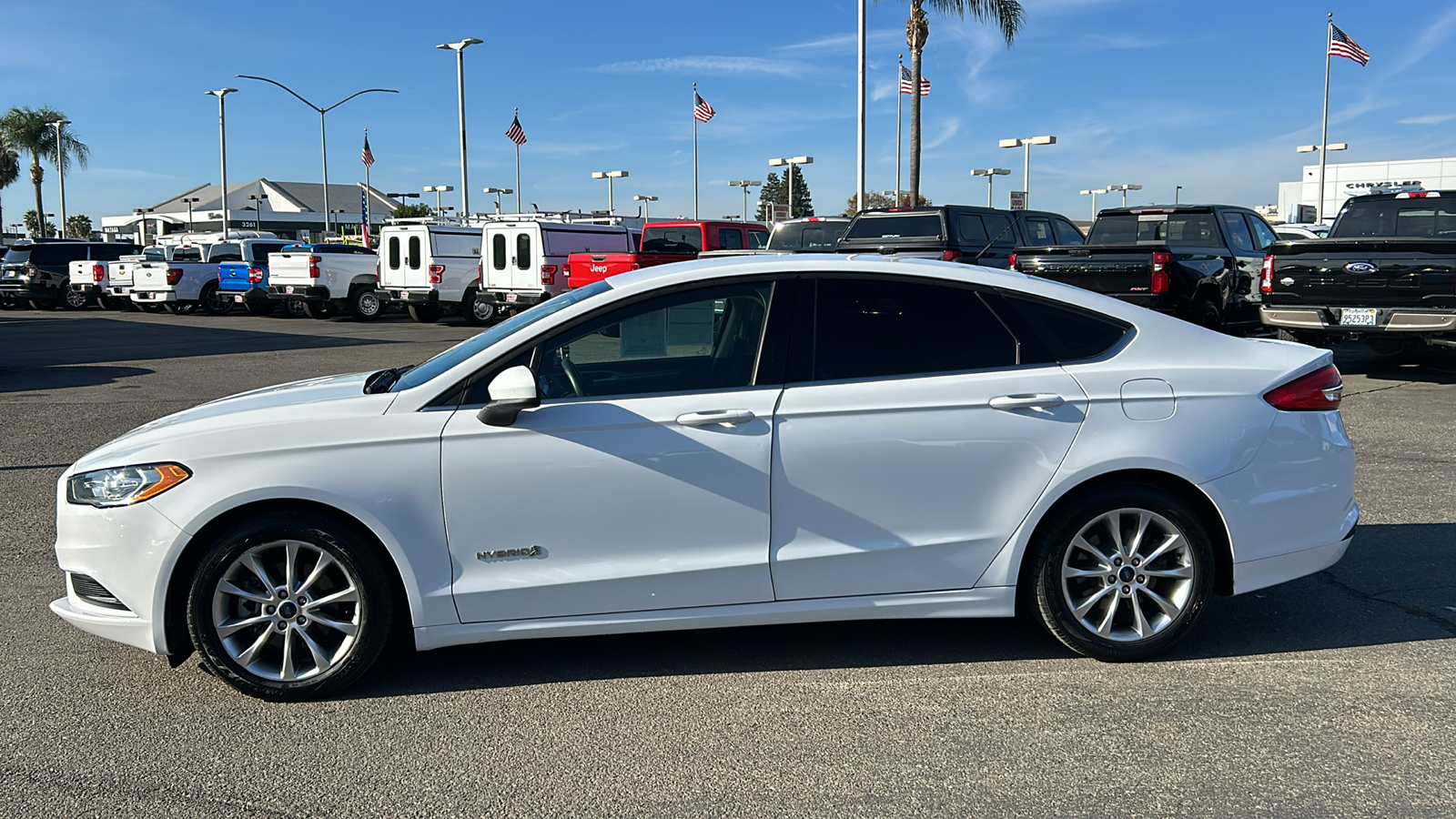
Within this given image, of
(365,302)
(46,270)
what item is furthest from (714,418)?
(46,270)

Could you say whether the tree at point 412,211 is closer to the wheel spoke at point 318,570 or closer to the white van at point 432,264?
the white van at point 432,264

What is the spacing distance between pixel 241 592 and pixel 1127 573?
10.4 ft

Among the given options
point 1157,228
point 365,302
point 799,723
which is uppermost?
point 1157,228

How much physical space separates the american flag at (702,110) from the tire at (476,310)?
15.0 m

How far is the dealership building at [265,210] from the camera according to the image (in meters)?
98.0

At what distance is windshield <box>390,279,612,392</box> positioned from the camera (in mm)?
4223

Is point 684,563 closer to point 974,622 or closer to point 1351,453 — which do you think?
point 974,622

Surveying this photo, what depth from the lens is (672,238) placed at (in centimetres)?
2533

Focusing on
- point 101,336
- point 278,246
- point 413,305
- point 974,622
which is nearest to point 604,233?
point 413,305

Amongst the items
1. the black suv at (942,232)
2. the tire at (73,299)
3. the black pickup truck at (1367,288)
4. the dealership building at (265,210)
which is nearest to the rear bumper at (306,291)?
the tire at (73,299)

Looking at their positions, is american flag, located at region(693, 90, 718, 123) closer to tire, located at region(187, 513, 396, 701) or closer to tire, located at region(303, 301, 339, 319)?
tire, located at region(303, 301, 339, 319)

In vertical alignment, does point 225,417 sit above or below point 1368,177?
below

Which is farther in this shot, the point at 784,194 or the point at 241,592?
the point at 784,194

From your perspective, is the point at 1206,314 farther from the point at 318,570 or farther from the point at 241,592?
the point at 241,592
